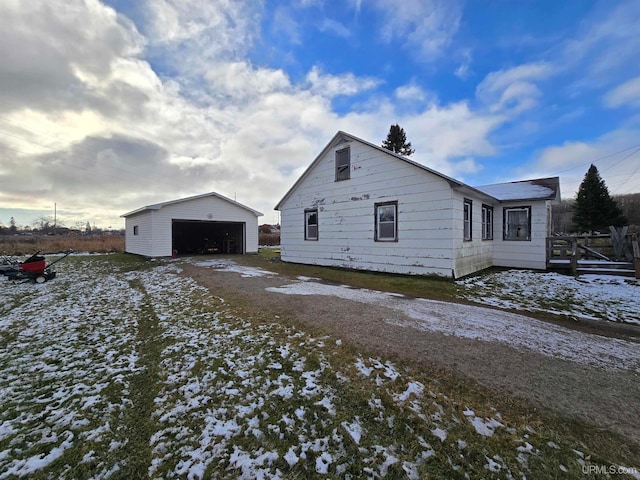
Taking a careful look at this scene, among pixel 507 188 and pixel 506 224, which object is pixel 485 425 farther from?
pixel 507 188

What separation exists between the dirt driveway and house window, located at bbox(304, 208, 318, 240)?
7179 mm

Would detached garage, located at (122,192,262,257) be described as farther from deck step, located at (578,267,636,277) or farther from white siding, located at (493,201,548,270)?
deck step, located at (578,267,636,277)

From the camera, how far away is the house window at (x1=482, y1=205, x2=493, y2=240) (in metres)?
11.9

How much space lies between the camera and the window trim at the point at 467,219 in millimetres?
9889

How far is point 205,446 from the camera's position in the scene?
226 cm

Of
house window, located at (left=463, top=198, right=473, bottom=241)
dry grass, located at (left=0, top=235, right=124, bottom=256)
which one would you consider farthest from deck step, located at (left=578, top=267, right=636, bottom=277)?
dry grass, located at (left=0, top=235, right=124, bottom=256)

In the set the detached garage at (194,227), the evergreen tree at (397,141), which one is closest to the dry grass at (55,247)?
the detached garage at (194,227)

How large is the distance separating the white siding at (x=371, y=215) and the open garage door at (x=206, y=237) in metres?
10.5

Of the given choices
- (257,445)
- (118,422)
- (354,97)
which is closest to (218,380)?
(118,422)

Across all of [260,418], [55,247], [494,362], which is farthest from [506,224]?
[55,247]

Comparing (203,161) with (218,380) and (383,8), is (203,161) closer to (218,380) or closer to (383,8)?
(383,8)

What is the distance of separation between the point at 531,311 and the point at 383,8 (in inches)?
450

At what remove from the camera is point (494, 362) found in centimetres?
355

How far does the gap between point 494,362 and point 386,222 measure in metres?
7.34
